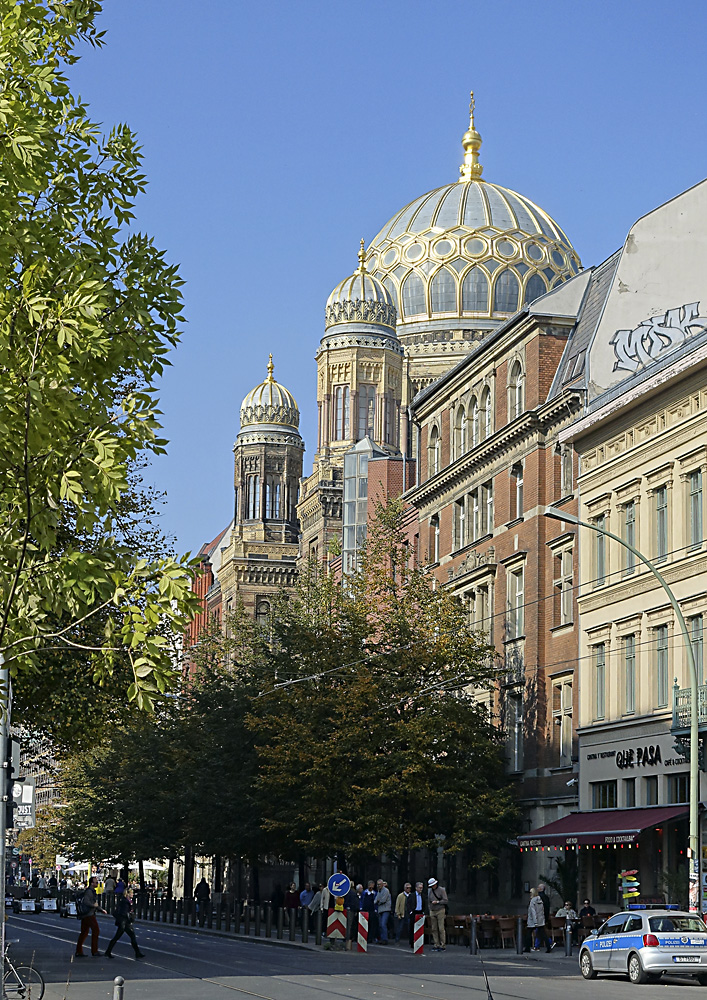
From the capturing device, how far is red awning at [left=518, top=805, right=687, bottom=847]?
134 feet

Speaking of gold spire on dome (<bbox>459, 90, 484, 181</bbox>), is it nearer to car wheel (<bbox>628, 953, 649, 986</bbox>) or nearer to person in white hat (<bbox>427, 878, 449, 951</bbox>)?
person in white hat (<bbox>427, 878, 449, 951</bbox>)

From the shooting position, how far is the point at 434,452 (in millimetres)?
67875

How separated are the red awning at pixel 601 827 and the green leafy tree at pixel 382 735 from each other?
1679 mm

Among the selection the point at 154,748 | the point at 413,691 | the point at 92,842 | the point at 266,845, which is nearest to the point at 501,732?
the point at 413,691

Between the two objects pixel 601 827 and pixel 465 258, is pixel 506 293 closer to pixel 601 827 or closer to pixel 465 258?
pixel 465 258

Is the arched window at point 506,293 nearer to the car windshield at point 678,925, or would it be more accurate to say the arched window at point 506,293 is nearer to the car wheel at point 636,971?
the car wheel at point 636,971

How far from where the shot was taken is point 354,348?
101062 mm

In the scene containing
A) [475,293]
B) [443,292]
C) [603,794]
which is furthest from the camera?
[443,292]

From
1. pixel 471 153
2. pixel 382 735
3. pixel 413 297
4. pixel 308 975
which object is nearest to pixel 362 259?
pixel 413 297

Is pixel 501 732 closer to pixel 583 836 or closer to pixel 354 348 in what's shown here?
pixel 583 836

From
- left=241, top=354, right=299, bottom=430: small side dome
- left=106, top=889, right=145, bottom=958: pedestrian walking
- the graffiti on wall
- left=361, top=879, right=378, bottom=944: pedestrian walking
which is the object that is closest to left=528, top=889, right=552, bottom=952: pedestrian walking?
left=361, top=879, right=378, bottom=944: pedestrian walking

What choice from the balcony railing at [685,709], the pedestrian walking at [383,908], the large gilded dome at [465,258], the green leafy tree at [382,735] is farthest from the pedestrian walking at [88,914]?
the large gilded dome at [465,258]

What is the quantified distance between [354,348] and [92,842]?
37091 millimetres

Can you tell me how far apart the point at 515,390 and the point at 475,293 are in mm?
50180
